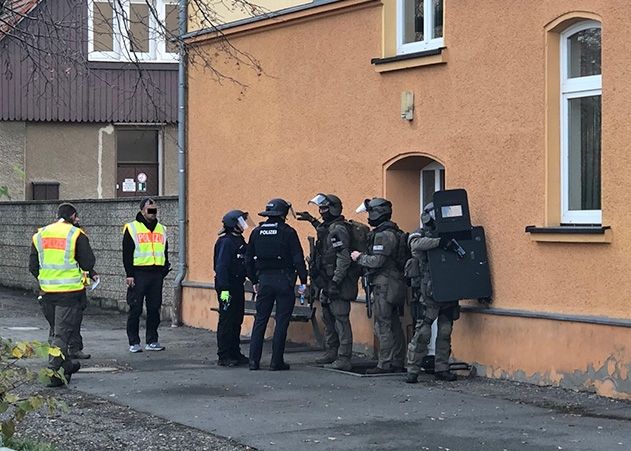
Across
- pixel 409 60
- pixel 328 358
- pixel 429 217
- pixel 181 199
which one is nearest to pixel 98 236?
pixel 181 199

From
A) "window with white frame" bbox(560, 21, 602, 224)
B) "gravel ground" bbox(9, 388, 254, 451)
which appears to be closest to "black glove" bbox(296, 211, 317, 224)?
"window with white frame" bbox(560, 21, 602, 224)

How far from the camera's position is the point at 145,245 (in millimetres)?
15672

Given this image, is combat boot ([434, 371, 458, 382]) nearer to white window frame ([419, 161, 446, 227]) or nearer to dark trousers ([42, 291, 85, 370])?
white window frame ([419, 161, 446, 227])

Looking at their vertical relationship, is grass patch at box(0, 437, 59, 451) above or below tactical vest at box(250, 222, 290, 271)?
below

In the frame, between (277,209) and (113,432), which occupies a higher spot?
(277,209)

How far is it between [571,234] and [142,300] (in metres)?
5.98

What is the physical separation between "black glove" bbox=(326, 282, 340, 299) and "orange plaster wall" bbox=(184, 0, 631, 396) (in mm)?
986

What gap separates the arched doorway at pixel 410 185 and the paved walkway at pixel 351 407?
1.99 metres

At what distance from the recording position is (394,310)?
1348 cm

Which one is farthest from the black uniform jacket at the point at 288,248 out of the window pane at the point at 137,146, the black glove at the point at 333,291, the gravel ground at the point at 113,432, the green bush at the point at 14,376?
the window pane at the point at 137,146

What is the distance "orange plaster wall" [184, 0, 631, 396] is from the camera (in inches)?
457

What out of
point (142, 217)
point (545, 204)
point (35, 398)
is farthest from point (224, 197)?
point (35, 398)

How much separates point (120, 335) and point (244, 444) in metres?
8.65

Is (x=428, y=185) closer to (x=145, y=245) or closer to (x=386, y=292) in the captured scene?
(x=386, y=292)
